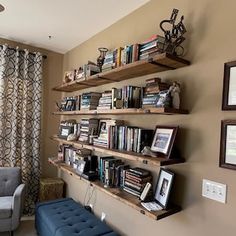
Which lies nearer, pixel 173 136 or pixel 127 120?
pixel 173 136

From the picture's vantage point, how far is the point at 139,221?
2.12 meters

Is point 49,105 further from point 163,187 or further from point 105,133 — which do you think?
point 163,187

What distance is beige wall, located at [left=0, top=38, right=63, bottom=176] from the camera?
374cm

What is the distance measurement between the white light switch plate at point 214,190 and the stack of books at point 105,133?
1.01 metres

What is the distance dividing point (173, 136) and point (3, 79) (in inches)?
105

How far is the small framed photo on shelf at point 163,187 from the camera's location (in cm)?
172

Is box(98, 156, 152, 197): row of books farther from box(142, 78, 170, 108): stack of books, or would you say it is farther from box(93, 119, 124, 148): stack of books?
box(142, 78, 170, 108): stack of books

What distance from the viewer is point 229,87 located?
146cm

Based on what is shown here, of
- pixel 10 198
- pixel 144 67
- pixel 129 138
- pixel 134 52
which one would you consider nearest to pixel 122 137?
pixel 129 138

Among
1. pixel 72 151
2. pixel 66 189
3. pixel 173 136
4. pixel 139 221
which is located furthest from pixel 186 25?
pixel 66 189

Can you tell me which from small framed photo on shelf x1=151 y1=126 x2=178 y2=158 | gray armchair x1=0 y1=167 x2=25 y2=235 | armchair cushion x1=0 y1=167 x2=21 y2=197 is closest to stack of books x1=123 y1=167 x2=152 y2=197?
small framed photo on shelf x1=151 y1=126 x2=178 y2=158

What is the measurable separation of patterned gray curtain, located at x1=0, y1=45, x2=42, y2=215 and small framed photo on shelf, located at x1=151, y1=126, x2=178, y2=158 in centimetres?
225

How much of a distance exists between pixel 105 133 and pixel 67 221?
1.01 meters

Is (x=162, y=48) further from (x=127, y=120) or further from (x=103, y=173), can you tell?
(x=103, y=173)
